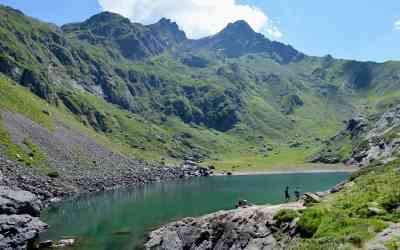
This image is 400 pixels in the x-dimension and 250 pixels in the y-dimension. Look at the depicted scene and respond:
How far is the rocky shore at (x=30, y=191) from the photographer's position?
73812 millimetres

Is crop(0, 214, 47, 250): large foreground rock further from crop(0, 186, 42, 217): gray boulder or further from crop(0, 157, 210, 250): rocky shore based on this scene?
crop(0, 186, 42, 217): gray boulder

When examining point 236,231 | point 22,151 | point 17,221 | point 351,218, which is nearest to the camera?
point 351,218

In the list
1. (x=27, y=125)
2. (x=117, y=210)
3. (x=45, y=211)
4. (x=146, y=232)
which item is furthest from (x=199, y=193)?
(x=27, y=125)

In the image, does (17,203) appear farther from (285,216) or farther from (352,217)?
(352,217)

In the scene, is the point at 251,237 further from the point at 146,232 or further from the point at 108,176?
the point at 108,176

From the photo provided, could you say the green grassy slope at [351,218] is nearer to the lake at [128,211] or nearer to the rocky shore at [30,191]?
the lake at [128,211]

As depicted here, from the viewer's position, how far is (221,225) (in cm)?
6144

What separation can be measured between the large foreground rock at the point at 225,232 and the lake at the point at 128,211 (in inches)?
262

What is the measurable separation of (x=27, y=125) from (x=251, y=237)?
164m

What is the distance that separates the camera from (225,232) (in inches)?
2312

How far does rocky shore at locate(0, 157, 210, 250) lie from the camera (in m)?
73.8

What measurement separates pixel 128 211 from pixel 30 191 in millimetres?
30488

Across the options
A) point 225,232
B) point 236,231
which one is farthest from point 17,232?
point 236,231

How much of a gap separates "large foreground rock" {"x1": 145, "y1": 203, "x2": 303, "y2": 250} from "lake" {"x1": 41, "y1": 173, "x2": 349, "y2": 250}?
6.65 metres
